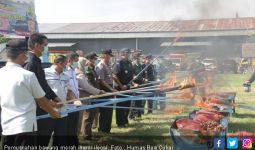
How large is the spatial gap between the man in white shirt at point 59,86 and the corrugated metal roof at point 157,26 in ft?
17.0

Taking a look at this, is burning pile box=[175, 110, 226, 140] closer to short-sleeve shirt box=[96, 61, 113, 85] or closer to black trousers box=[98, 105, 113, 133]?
black trousers box=[98, 105, 113, 133]

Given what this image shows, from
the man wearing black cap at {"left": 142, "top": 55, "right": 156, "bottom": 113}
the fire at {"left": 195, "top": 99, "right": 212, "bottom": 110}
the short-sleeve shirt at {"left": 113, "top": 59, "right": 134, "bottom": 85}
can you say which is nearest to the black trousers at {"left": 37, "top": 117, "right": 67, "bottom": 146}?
the fire at {"left": 195, "top": 99, "right": 212, "bottom": 110}

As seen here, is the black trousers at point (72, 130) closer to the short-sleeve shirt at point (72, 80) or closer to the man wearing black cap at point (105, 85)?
the short-sleeve shirt at point (72, 80)

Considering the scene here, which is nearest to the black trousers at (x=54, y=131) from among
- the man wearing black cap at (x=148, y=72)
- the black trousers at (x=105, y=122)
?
the black trousers at (x=105, y=122)

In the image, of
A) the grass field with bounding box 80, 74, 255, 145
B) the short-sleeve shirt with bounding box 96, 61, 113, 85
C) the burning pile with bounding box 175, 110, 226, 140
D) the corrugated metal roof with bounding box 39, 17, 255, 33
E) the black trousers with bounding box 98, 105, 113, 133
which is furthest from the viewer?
the corrugated metal roof with bounding box 39, 17, 255, 33

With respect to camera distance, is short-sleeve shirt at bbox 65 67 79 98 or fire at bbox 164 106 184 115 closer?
short-sleeve shirt at bbox 65 67 79 98

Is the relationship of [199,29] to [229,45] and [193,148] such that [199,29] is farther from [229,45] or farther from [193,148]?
[193,148]

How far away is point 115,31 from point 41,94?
102ft

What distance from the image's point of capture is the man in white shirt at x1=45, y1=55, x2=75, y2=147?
5.87 m

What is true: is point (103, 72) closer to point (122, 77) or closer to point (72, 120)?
point (122, 77)

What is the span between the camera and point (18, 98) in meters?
3.91

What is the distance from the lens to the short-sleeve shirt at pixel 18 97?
3.88 meters

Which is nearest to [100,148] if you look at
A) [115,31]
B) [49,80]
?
[49,80]

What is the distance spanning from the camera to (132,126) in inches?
370
